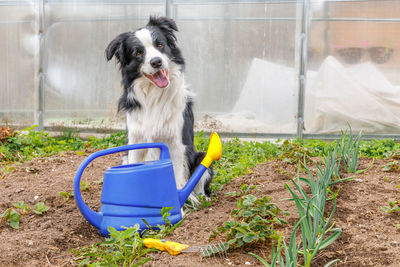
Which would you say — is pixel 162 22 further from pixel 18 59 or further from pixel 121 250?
pixel 18 59

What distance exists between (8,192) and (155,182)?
1400 mm

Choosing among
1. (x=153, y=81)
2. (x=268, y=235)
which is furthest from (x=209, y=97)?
(x=268, y=235)

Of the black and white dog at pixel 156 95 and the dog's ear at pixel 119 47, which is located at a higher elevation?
the dog's ear at pixel 119 47

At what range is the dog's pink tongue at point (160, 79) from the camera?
128 inches

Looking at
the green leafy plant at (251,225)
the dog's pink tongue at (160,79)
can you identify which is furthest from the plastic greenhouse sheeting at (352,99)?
the green leafy plant at (251,225)

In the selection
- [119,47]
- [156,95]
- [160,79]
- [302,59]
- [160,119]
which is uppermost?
[302,59]

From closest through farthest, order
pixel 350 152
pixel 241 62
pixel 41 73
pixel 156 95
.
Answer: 1. pixel 350 152
2. pixel 156 95
3. pixel 241 62
4. pixel 41 73

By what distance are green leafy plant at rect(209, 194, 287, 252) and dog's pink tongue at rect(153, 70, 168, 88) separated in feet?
3.83

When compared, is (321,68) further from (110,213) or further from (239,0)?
(110,213)

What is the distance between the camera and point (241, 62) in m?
6.29

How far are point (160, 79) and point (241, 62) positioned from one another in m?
3.18

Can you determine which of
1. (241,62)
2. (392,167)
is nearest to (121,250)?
(392,167)

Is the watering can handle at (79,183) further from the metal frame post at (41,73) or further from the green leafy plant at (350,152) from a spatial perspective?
the metal frame post at (41,73)

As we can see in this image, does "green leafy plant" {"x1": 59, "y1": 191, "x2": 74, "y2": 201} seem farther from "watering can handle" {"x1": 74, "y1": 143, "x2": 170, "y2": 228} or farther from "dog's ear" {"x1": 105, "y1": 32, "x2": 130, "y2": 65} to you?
"dog's ear" {"x1": 105, "y1": 32, "x2": 130, "y2": 65}
